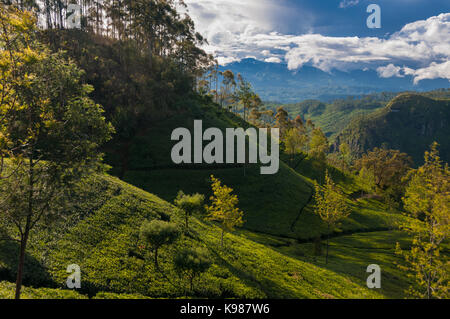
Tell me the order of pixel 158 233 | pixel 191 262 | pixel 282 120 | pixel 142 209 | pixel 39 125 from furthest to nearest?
pixel 282 120 → pixel 142 209 → pixel 158 233 → pixel 191 262 → pixel 39 125

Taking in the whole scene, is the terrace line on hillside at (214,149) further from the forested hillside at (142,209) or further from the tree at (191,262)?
the tree at (191,262)

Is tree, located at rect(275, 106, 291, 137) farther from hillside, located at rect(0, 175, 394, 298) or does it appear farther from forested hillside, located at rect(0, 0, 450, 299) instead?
hillside, located at rect(0, 175, 394, 298)

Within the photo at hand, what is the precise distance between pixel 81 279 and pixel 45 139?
568 inches

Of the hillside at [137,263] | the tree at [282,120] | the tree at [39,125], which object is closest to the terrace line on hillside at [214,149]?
the hillside at [137,263]

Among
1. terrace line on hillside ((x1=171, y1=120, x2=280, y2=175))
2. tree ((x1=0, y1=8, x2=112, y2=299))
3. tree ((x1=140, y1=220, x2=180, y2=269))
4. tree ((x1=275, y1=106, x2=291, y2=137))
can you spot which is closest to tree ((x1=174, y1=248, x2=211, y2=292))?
tree ((x1=140, y1=220, x2=180, y2=269))

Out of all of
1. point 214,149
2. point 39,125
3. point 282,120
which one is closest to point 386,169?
point 282,120

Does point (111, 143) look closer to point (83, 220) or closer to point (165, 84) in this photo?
point (165, 84)

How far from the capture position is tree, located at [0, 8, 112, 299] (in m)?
15.0

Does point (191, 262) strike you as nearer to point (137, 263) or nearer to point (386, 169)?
point (137, 263)

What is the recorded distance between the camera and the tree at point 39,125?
15016 millimetres

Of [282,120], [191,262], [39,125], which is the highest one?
[282,120]

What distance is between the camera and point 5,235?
1831 centimetres

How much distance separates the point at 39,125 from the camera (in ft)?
52.9

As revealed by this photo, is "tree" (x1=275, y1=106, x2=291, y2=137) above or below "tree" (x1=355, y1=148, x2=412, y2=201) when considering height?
above
